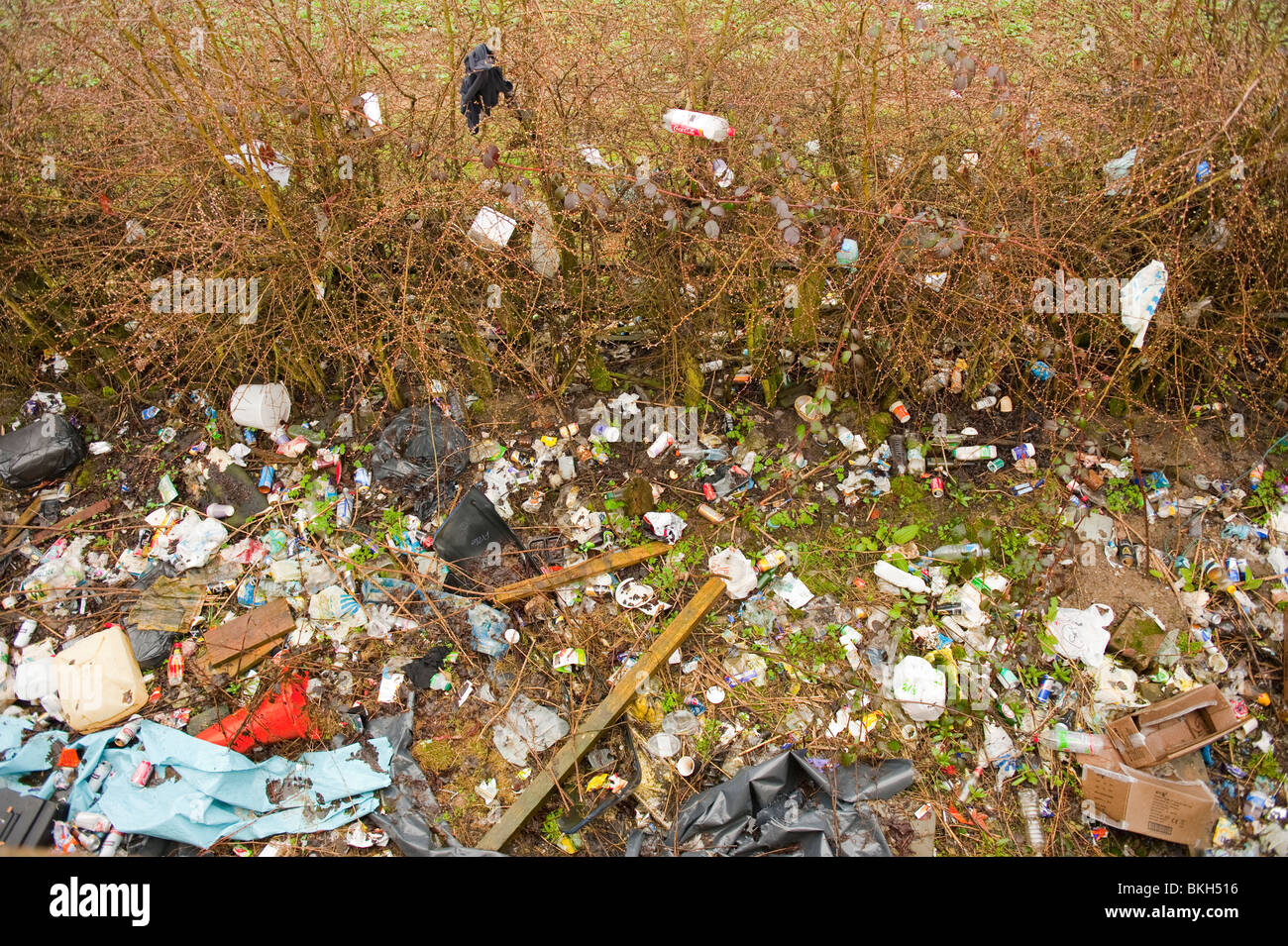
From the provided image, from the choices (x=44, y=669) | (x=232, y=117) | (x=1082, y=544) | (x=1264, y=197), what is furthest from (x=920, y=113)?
(x=44, y=669)

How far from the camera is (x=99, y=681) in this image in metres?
3.05

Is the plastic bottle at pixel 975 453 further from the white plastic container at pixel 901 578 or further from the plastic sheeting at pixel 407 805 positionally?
the plastic sheeting at pixel 407 805

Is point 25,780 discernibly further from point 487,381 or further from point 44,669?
point 487,381

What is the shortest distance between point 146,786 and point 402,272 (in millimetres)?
2254

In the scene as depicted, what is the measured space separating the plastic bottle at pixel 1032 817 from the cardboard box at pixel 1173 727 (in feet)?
1.21

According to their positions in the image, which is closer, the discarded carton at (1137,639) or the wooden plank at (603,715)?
the wooden plank at (603,715)

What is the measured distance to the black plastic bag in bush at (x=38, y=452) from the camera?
3.70 m

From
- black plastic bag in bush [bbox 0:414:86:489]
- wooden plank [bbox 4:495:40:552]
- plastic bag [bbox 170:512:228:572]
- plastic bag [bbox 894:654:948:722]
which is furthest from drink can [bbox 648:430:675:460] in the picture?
wooden plank [bbox 4:495:40:552]

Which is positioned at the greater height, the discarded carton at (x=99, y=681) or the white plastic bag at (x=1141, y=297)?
the white plastic bag at (x=1141, y=297)

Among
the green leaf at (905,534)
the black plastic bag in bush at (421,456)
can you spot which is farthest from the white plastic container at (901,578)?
the black plastic bag in bush at (421,456)

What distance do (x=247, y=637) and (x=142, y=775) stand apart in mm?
615

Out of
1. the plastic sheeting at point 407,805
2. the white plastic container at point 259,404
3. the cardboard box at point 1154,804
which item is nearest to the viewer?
the cardboard box at point 1154,804
